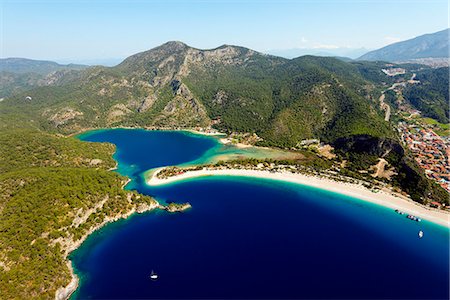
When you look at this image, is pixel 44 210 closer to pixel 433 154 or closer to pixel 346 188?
pixel 346 188

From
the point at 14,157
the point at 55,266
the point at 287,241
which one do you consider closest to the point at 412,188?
the point at 287,241

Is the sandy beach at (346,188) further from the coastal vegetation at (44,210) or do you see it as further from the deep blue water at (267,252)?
the coastal vegetation at (44,210)

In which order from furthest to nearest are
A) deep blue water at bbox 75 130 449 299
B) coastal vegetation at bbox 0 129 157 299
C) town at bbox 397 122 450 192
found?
town at bbox 397 122 450 192, deep blue water at bbox 75 130 449 299, coastal vegetation at bbox 0 129 157 299

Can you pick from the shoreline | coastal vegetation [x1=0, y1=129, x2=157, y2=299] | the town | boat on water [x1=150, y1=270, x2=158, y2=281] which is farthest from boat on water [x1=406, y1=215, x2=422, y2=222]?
coastal vegetation [x1=0, y1=129, x2=157, y2=299]

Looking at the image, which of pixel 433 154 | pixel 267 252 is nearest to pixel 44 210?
pixel 267 252

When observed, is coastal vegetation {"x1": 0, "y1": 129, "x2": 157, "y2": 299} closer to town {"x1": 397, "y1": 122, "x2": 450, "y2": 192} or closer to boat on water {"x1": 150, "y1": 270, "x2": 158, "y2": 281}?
boat on water {"x1": 150, "y1": 270, "x2": 158, "y2": 281}

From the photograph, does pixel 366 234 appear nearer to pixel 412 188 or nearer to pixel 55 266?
pixel 412 188
